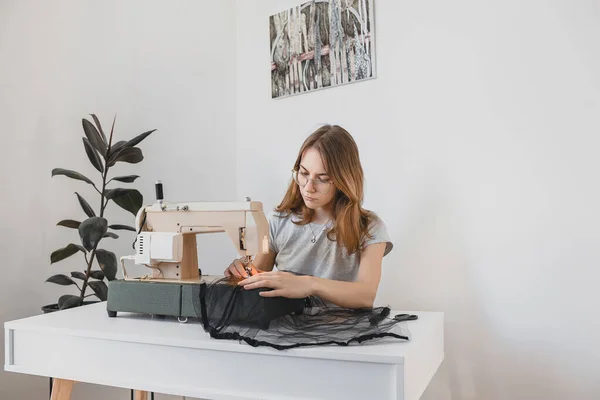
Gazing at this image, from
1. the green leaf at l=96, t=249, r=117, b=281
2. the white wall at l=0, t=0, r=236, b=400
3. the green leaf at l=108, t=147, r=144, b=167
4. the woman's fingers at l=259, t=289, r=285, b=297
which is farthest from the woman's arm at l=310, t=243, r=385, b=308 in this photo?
the white wall at l=0, t=0, r=236, b=400

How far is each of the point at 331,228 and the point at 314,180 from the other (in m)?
0.17

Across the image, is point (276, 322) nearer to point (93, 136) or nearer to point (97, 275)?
point (97, 275)

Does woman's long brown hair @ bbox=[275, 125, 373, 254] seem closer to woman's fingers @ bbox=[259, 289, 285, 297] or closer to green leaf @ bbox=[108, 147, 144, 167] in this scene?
woman's fingers @ bbox=[259, 289, 285, 297]

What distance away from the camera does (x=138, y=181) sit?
7.61ft

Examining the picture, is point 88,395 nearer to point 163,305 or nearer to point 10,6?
point 163,305

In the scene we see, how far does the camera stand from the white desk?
1.00 meters

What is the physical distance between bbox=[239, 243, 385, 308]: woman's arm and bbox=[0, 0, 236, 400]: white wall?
118 cm

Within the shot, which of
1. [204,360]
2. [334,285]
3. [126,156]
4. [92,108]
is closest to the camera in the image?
[204,360]

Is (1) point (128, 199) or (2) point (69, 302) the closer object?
(2) point (69, 302)

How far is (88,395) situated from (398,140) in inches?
62.3

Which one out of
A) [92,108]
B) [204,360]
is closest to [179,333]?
[204,360]

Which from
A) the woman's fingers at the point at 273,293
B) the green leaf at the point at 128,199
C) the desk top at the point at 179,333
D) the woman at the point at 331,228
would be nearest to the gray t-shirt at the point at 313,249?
the woman at the point at 331,228

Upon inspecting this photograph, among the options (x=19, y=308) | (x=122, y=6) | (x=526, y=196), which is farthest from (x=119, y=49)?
(x=526, y=196)

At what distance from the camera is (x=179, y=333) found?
47.0 inches
